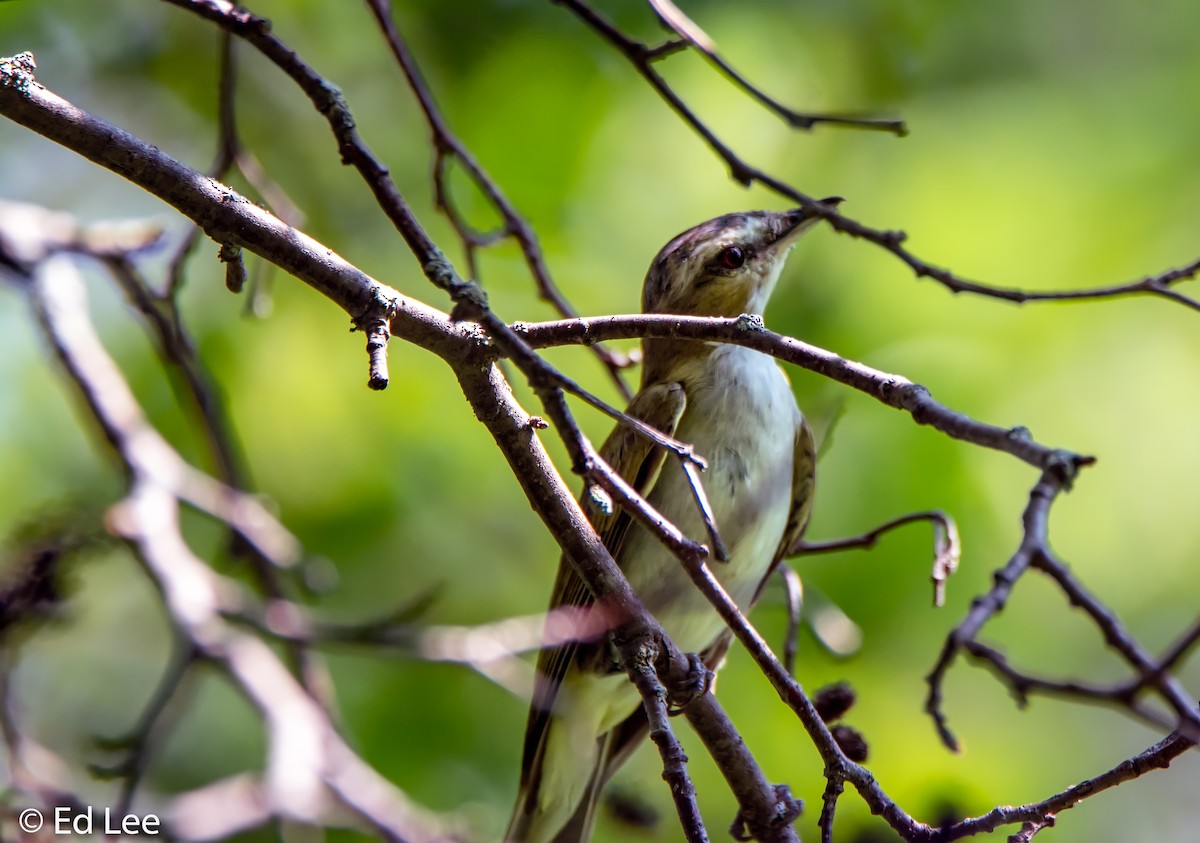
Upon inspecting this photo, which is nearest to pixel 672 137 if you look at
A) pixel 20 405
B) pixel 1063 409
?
pixel 1063 409

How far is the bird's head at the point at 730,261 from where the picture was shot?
189 inches

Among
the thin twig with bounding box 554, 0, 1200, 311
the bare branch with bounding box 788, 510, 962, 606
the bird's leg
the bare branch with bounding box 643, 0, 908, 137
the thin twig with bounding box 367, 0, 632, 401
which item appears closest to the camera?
the bare branch with bounding box 788, 510, 962, 606

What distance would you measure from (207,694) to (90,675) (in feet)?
5.25

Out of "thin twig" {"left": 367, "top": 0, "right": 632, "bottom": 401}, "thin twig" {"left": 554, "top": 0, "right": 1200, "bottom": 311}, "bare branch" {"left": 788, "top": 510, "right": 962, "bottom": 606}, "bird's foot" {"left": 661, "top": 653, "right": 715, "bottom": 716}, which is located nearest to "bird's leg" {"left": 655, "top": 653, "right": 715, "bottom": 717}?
"bird's foot" {"left": 661, "top": 653, "right": 715, "bottom": 716}

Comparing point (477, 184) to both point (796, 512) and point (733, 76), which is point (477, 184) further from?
point (796, 512)

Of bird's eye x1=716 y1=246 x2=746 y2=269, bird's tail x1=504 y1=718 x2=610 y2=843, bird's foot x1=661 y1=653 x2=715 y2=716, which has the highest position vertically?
bird's eye x1=716 y1=246 x2=746 y2=269

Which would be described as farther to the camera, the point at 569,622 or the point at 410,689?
the point at 410,689

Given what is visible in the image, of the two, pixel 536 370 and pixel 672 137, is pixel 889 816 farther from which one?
pixel 672 137

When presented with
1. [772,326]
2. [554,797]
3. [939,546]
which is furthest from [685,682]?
[772,326]

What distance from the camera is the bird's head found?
15.8 ft

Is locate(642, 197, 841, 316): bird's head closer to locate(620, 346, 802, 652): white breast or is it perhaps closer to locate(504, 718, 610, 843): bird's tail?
locate(620, 346, 802, 652): white breast

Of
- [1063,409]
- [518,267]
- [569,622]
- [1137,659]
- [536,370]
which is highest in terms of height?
[518,267]

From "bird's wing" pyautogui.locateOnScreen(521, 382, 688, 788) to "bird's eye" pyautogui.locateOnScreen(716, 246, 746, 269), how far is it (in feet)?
2.14

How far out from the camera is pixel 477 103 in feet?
22.9
